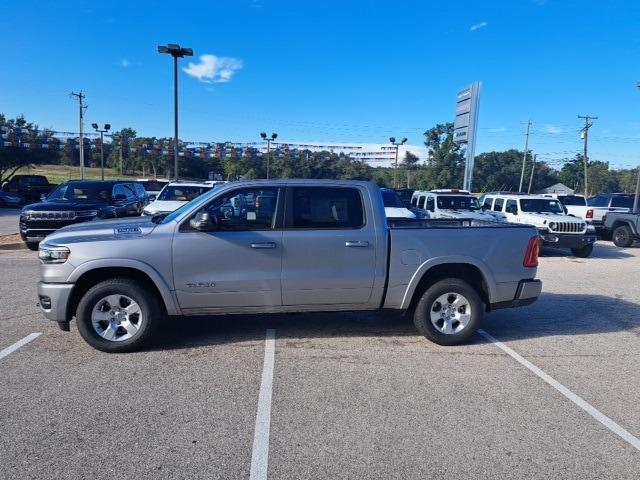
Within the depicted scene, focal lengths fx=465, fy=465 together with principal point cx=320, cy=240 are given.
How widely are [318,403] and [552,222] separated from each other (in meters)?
11.4

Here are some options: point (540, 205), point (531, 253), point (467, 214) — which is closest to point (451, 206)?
point (467, 214)

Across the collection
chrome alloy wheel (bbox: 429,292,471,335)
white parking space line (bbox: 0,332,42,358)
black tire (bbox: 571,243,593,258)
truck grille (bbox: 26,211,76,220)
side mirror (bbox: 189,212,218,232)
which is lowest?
white parking space line (bbox: 0,332,42,358)

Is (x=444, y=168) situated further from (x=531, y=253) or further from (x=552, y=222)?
(x=531, y=253)

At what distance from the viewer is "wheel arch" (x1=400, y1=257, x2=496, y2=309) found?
5.19 meters

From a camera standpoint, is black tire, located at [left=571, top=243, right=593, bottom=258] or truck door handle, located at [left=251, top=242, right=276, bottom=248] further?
black tire, located at [left=571, top=243, right=593, bottom=258]

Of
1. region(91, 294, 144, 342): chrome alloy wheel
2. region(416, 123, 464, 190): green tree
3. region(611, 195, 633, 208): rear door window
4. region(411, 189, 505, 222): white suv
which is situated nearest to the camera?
region(91, 294, 144, 342): chrome alloy wheel

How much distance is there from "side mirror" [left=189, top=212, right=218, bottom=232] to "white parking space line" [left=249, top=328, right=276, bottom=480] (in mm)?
1456

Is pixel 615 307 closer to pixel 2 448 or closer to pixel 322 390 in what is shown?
pixel 322 390

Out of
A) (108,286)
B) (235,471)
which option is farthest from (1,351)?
(235,471)

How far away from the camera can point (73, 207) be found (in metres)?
11.6

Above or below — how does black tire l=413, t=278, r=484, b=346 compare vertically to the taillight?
below

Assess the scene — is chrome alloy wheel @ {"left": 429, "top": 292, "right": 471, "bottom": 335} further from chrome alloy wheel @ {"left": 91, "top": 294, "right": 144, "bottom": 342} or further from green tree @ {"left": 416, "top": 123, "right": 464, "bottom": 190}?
green tree @ {"left": 416, "top": 123, "right": 464, "bottom": 190}

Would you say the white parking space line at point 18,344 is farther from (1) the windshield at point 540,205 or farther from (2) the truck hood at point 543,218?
(1) the windshield at point 540,205

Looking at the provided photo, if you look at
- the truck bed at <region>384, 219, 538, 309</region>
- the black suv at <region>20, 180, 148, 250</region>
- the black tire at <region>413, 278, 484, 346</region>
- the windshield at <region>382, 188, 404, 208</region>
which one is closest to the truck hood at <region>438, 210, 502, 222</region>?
the windshield at <region>382, 188, 404, 208</region>
